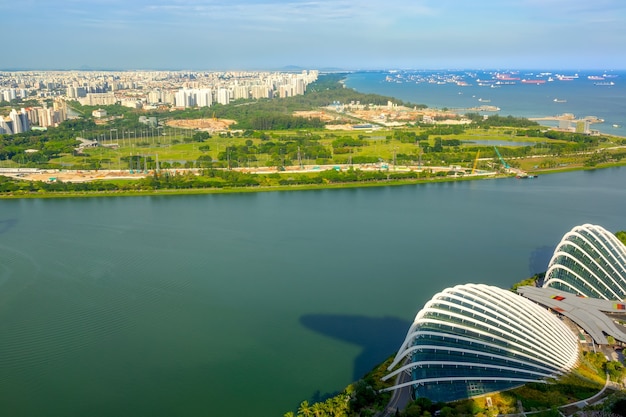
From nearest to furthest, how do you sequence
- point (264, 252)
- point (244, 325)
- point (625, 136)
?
point (244, 325) → point (264, 252) → point (625, 136)

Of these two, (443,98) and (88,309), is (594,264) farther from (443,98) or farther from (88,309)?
(443,98)

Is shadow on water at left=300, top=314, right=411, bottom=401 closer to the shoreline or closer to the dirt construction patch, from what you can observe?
the shoreline

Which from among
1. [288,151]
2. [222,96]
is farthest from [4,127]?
[222,96]

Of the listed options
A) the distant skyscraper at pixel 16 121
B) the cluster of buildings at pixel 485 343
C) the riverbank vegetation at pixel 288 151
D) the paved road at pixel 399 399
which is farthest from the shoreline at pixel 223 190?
the distant skyscraper at pixel 16 121

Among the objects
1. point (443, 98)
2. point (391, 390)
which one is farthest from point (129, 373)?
point (443, 98)

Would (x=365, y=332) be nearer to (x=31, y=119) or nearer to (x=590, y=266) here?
(x=590, y=266)

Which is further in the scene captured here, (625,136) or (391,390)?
(625,136)

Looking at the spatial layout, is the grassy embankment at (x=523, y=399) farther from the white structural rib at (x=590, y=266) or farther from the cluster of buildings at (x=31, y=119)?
the cluster of buildings at (x=31, y=119)
